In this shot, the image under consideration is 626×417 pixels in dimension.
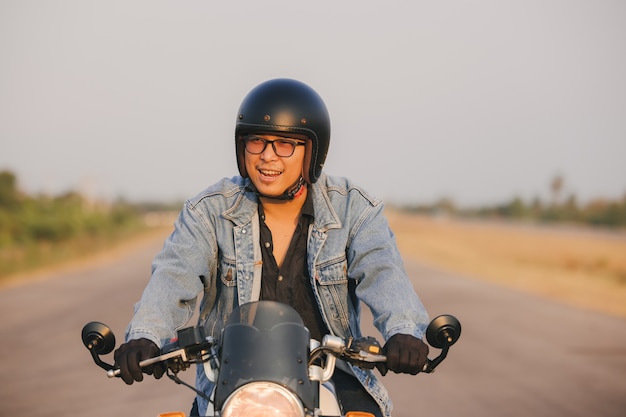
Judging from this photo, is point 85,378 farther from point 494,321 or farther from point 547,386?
point 494,321

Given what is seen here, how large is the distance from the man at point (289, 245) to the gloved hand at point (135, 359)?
1.22ft

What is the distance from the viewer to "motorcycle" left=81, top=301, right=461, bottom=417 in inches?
77.9

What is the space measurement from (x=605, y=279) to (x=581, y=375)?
45.3ft

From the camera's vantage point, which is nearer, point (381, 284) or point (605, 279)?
point (381, 284)

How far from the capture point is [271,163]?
3.19m

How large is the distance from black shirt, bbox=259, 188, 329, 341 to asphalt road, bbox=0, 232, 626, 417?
3.05 m

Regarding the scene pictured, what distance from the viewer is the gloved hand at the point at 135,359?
93.9 inches

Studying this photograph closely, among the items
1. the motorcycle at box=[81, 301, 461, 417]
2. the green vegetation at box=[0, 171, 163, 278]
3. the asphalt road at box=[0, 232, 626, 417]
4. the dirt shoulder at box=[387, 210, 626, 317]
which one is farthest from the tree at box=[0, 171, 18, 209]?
the motorcycle at box=[81, 301, 461, 417]

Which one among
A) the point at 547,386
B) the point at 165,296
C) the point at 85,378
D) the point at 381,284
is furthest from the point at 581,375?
the point at 165,296

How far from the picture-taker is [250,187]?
11.1 ft

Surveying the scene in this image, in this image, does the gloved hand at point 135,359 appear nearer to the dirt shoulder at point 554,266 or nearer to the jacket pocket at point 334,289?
the jacket pocket at point 334,289

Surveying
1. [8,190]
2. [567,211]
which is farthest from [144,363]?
[567,211]

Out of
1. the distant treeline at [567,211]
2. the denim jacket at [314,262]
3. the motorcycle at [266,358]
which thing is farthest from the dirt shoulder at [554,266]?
the distant treeline at [567,211]

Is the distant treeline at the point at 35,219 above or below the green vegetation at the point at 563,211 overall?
above
